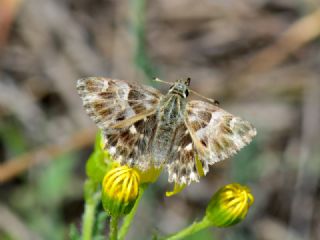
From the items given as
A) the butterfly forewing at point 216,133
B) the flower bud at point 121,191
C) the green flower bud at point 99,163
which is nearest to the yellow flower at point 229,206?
the butterfly forewing at point 216,133

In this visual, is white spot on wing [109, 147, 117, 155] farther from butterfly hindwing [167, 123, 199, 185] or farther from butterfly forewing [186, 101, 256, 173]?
butterfly forewing [186, 101, 256, 173]

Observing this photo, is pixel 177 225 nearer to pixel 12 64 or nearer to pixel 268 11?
pixel 12 64

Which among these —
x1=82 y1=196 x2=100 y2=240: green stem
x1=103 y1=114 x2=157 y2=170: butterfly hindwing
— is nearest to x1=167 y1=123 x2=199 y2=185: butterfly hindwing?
x1=103 y1=114 x2=157 y2=170: butterfly hindwing

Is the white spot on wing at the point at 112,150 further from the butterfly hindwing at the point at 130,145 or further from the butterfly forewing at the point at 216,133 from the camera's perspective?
the butterfly forewing at the point at 216,133

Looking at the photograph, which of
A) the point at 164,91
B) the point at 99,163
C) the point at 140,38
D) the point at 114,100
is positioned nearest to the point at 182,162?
the point at 114,100

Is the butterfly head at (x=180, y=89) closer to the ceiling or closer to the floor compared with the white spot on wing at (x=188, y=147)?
closer to the ceiling

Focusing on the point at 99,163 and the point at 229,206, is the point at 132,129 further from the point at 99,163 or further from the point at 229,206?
the point at 229,206

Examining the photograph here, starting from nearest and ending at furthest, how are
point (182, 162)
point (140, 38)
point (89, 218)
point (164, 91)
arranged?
point (182, 162), point (89, 218), point (140, 38), point (164, 91)
